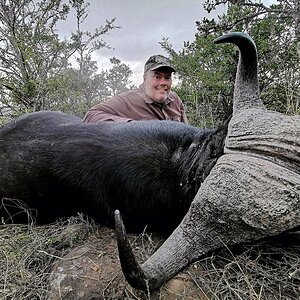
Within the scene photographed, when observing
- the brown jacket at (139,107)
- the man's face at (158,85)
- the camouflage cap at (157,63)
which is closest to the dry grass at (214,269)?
the brown jacket at (139,107)

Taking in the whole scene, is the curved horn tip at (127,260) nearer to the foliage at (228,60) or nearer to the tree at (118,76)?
the foliage at (228,60)

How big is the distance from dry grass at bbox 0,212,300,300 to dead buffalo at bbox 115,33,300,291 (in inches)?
8.5

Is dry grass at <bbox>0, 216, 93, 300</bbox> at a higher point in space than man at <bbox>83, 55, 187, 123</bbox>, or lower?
lower

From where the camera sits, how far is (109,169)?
2398 mm

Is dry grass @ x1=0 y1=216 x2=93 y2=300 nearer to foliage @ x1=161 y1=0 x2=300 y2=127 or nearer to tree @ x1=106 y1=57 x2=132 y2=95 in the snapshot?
foliage @ x1=161 y1=0 x2=300 y2=127

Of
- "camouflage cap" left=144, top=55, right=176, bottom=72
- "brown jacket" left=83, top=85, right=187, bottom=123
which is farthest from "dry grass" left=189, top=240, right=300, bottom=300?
"camouflage cap" left=144, top=55, right=176, bottom=72

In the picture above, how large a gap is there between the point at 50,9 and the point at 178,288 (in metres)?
13.6

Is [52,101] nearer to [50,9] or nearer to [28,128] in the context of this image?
[50,9]

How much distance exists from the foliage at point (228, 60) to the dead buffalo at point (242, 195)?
4345mm

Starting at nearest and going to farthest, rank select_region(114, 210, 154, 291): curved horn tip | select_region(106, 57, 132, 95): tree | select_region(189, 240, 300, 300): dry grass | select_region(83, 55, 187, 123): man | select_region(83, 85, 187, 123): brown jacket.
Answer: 1. select_region(114, 210, 154, 291): curved horn tip
2. select_region(189, 240, 300, 300): dry grass
3. select_region(83, 85, 187, 123): brown jacket
4. select_region(83, 55, 187, 123): man
5. select_region(106, 57, 132, 95): tree

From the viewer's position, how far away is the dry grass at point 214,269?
189 cm

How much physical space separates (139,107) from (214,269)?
8.24 feet

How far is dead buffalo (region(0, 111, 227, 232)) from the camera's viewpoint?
222 centimetres

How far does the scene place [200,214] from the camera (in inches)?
71.4
